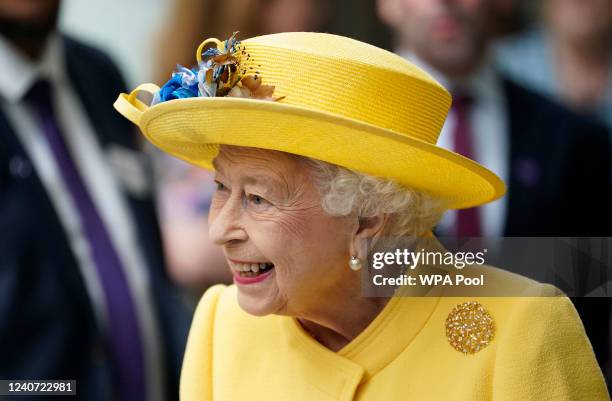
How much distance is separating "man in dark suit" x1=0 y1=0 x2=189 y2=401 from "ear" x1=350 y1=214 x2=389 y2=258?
217cm

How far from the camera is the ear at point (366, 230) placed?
2562 mm

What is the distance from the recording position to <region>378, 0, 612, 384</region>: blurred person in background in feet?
15.9

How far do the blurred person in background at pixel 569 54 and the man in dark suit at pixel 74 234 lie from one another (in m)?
2.10

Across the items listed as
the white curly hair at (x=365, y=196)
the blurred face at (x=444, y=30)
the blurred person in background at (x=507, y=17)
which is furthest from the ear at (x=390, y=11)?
the white curly hair at (x=365, y=196)

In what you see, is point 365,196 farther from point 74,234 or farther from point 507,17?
point 507,17

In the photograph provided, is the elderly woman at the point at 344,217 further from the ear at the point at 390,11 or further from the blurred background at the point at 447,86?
the ear at the point at 390,11

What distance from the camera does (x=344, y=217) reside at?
2539 millimetres

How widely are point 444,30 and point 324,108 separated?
2.92 m

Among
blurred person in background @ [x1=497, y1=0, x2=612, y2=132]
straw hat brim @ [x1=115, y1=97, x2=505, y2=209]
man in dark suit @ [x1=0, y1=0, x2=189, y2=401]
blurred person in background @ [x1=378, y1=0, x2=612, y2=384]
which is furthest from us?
blurred person in background @ [x1=497, y1=0, x2=612, y2=132]

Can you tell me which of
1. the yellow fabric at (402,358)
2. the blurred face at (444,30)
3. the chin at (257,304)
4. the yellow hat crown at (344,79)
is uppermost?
the blurred face at (444,30)

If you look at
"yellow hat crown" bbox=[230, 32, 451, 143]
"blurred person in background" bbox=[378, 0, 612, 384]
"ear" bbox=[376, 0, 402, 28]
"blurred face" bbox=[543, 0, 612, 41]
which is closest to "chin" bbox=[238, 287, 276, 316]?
"yellow hat crown" bbox=[230, 32, 451, 143]

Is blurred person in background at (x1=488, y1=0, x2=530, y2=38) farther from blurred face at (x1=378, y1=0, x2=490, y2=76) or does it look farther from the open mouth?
the open mouth

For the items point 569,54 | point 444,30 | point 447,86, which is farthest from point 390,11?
point 569,54

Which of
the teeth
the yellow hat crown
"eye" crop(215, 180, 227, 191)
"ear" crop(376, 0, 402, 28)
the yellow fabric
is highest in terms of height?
"ear" crop(376, 0, 402, 28)
